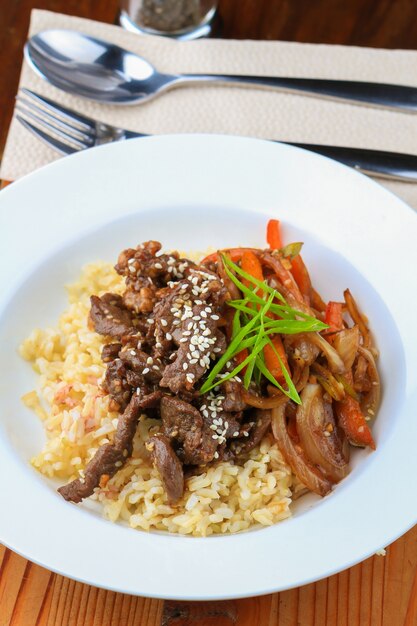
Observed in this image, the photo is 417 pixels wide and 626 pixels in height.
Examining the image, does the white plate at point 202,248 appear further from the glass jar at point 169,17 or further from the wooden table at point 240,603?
the glass jar at point 169,17

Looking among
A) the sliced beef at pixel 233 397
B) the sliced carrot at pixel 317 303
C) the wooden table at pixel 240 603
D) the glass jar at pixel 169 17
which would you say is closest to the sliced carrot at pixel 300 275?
the sliced carrot at pixel 317 303

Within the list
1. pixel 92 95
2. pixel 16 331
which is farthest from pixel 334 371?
pixel 92 95

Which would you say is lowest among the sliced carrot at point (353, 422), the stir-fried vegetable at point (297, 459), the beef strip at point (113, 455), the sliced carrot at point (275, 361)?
A: the beef strip at point (113, 455)

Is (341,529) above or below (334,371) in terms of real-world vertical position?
below

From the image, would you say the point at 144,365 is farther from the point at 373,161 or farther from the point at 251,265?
the point at 373,161

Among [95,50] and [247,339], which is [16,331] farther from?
[95,50]

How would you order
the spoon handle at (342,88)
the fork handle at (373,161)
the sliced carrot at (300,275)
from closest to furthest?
the sliced carrot at (300,275) → the fork handle at (373,161) → the spoon handle at (342,88)
